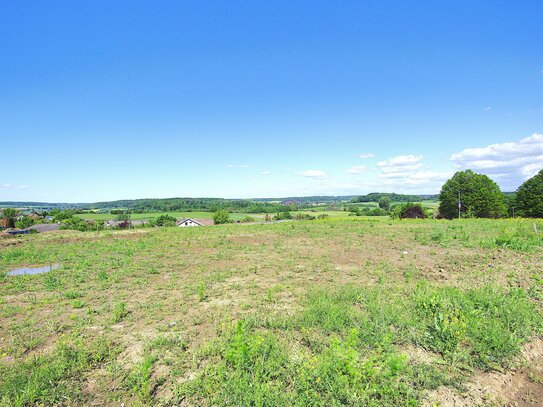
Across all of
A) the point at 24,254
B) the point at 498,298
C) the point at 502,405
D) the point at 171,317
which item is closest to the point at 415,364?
the point at 502,405

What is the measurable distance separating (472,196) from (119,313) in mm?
57283

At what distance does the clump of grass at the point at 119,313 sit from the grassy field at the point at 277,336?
0.25ft

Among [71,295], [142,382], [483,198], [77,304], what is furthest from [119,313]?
[483,198]

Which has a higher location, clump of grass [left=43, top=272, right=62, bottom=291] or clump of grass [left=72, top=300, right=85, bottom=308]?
clump of grass [left=72, top=300, right=85, bottom=308]

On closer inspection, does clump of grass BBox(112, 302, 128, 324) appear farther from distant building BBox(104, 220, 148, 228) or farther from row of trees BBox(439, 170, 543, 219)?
row of trees BBox(439, 170, 543, 219)

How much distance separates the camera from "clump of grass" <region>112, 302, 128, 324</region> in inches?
222

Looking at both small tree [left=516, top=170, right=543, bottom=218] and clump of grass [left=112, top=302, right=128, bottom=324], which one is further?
small tree [left=516, top=170, right=543, bottom=218]

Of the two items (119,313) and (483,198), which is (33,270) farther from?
(483,198)

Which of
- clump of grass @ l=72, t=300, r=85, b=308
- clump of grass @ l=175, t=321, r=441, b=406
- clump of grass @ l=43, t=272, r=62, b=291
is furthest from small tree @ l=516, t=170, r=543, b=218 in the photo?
clump of grass @ l=43, t=272, r=62, b=291

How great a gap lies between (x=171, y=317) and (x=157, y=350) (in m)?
1.36

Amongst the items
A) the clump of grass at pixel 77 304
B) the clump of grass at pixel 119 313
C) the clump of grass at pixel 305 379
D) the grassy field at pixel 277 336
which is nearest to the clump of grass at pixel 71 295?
the grassy field at pixel 277 336

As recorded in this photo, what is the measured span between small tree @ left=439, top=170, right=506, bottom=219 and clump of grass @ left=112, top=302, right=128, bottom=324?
51172 mm

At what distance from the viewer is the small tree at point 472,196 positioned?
152 ft

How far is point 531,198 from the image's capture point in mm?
44406
